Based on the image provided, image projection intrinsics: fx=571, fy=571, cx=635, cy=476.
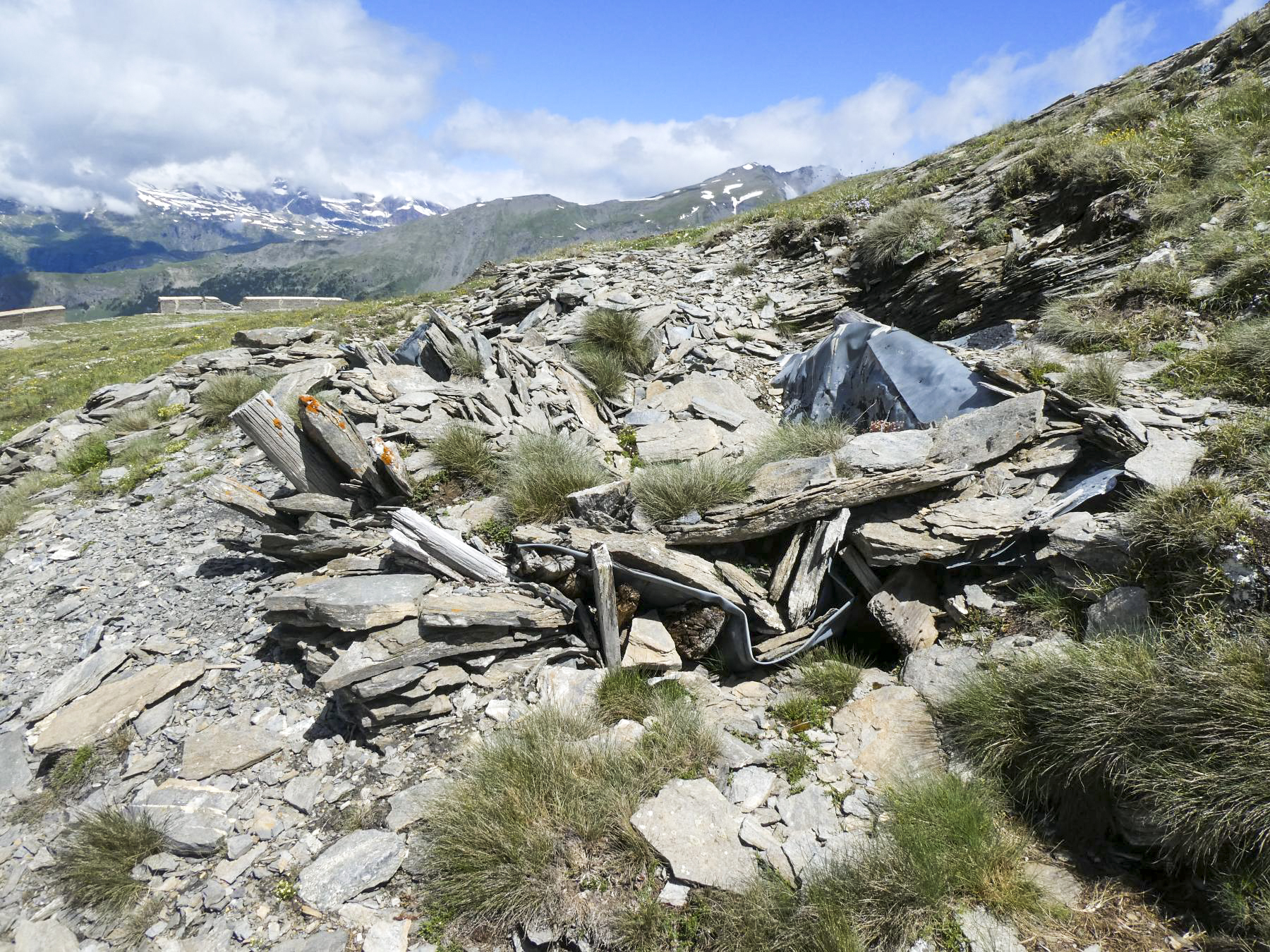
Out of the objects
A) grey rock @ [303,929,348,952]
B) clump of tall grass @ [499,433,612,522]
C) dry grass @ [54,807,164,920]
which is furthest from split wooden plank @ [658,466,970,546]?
dry grass @ [54,807,164,920]

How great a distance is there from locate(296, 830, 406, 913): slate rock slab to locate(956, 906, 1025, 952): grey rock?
3642 millimetres

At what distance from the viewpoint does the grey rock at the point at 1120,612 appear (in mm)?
4504

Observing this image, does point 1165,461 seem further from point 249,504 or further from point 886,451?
point 249,504

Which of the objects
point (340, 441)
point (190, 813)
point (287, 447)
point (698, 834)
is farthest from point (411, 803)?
point (287, 447)

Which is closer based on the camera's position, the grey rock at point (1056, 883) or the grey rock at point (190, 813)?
the grey rock at point (1056, 883)

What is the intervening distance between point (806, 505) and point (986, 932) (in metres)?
3.72

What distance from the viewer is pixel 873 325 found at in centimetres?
958

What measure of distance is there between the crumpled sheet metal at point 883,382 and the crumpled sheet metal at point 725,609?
3443mm

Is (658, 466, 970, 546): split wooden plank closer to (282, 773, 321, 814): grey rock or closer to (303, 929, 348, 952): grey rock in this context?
(282, 773, 321, 814): grey rock

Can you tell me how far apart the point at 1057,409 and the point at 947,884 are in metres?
5.54

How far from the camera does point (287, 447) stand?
24.9 ft

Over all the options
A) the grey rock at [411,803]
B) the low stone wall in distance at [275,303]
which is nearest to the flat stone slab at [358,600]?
the grey rock at [411,803]

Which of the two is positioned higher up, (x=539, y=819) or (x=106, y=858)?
(x=539, y=819)

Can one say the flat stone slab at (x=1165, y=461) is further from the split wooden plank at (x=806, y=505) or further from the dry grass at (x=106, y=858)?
the dry grass at (x=106, y=858)
